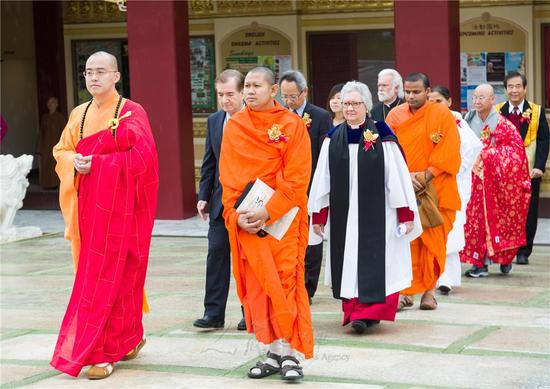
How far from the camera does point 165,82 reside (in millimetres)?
14422

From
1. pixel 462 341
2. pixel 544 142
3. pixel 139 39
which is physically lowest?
pixel 462 341

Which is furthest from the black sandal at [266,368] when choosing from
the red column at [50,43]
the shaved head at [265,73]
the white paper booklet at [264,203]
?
the red column at [50,43]

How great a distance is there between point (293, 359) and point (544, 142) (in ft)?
17.7

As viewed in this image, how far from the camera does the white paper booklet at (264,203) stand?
665 cm

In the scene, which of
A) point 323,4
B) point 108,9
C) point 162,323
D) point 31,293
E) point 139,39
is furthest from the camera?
point 108,9

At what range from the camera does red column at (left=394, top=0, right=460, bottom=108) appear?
12961 mm

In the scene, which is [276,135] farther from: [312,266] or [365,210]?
[312,266]

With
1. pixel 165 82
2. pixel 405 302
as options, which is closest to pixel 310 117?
pixel 405 302

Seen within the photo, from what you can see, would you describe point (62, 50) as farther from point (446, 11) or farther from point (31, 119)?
point (446, 11)

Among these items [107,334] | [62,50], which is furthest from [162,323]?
[62,50]

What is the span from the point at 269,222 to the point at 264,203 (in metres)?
0.11

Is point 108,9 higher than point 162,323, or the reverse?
point 108,9

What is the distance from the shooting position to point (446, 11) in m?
12.9

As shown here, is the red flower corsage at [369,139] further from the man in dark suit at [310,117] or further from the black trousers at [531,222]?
the black trousers at [531,222]
